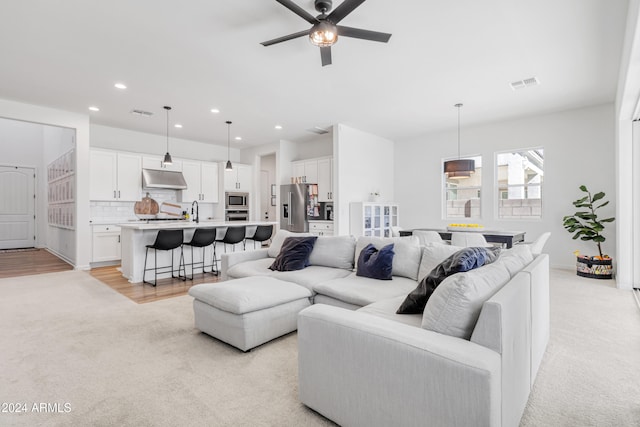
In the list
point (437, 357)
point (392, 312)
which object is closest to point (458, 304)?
point (437, 357)

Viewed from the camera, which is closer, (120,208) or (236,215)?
(120,208)

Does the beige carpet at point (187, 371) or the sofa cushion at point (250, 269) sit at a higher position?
the sofa cushion at point (250, 269)

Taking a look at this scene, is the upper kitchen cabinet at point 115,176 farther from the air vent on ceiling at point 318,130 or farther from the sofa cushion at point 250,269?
the sofa cushion at point 250,269

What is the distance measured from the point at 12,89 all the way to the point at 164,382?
5.18 m

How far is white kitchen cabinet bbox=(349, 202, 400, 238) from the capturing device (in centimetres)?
657

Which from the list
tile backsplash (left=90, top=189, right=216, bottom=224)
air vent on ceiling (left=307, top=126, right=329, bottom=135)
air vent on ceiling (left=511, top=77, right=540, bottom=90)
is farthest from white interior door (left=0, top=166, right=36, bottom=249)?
air vent on ceiling (left=511, top=77, right=540, bottom=90)

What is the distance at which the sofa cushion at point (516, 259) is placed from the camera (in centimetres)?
192

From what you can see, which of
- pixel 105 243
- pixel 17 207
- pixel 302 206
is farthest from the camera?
pixel 17 207

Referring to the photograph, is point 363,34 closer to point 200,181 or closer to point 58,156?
point 200,181

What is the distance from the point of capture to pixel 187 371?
85.8 inches

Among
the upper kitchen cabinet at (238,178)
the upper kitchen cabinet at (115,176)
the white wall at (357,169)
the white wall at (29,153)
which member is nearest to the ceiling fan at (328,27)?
the white wall at (357,169)

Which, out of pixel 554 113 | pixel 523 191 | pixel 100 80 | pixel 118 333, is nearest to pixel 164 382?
pixel 118 333

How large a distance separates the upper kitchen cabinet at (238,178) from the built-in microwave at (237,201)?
13 cm

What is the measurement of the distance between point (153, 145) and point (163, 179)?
109cm
